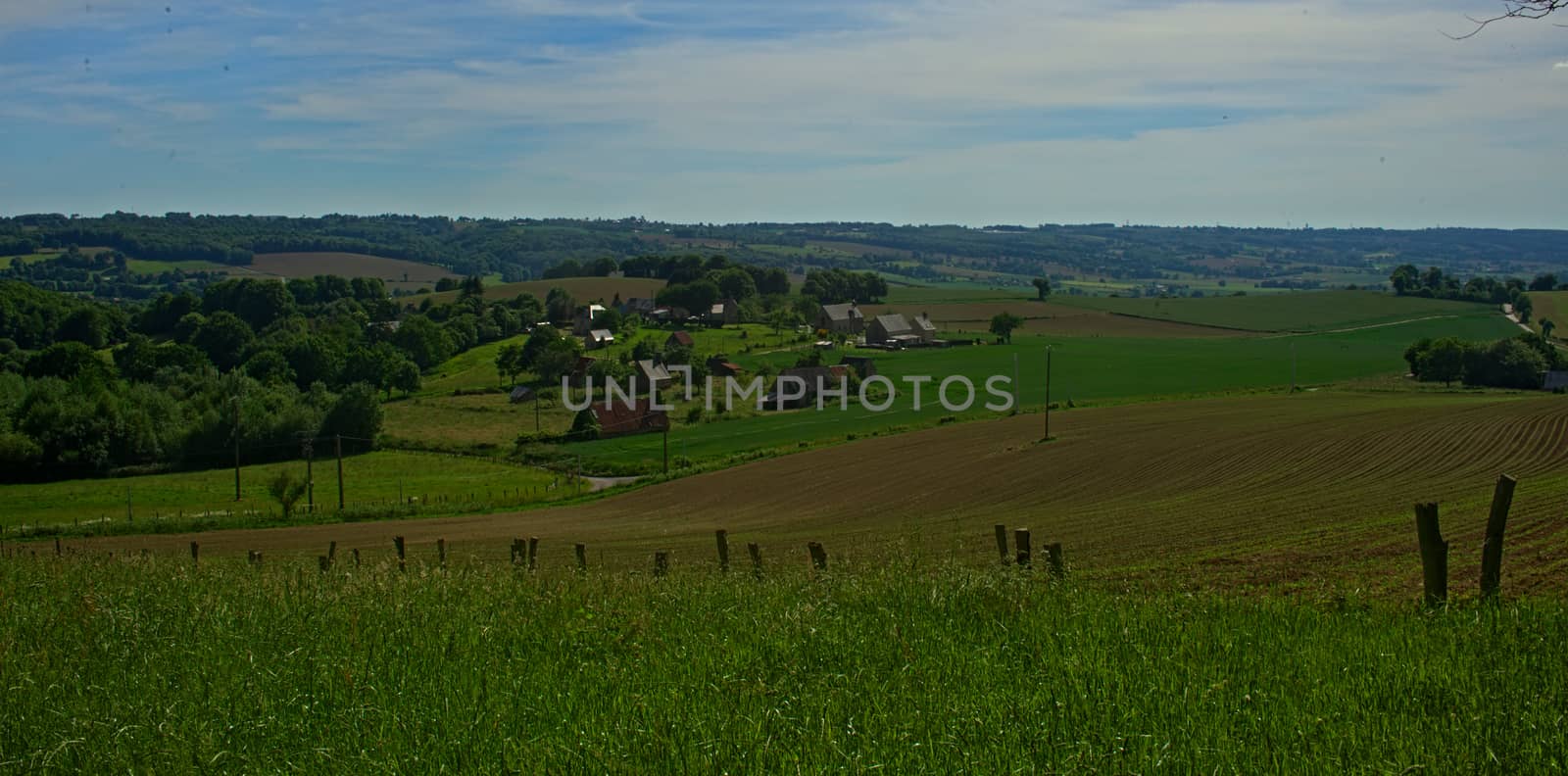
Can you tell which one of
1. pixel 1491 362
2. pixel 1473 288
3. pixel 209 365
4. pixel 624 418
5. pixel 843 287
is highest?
pixel 843 287

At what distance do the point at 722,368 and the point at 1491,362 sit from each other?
155ft

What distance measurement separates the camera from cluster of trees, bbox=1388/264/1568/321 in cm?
Answer: 10417

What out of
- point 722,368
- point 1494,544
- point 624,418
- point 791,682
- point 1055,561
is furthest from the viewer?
point 722,368

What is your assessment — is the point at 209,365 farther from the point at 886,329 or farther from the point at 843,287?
the point at 843,287

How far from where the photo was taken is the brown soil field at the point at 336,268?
170500 mm

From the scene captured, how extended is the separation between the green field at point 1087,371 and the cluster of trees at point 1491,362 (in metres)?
4.56

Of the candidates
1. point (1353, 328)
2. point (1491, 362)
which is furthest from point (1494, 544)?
point (1353, 328)

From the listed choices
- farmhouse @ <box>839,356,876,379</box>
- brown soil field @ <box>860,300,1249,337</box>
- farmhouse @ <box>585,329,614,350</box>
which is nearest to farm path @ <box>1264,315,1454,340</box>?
brown soil field @ <box>860,300,1249,337</box>

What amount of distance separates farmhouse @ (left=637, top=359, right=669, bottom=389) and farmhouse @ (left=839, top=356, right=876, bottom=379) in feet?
41.2

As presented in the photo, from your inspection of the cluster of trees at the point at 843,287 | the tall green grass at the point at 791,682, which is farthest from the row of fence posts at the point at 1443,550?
the cluster of trees at the point at 843,287

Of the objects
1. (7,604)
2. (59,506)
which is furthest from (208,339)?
(7,604)

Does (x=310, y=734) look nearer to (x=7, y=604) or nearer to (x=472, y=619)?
(x=472, y=619)

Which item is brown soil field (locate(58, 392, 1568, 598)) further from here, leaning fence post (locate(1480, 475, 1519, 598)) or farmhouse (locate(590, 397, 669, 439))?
farmhouse (locate(590, 397, 669, 439))

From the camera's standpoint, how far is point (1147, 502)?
27.5m
